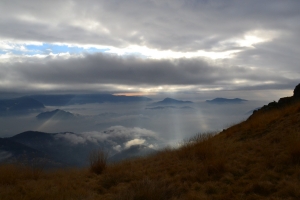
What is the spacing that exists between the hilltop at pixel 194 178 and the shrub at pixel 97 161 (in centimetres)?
21

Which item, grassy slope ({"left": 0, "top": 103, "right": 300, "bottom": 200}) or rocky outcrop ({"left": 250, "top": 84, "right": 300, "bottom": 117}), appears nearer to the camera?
grassy slope ({"left": 0, "top": 103, "right": 300, "bottom": 200})

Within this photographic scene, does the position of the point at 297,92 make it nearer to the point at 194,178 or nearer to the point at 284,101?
the point at 284,101

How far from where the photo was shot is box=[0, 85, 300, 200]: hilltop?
207 inches

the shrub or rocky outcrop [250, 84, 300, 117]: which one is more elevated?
rocky outcrop [250, 84, 300, 117]

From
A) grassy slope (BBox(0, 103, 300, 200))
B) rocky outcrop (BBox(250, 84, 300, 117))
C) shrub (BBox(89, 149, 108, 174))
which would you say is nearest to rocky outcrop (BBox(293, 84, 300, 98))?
rocky outcrop (BBox(250, 84, 300, 117))

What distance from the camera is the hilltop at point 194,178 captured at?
5266 mm

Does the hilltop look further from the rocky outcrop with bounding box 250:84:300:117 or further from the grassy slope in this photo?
the rocky outcrop with bounding box 250:84:300:117

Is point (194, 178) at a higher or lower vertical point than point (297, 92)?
lower

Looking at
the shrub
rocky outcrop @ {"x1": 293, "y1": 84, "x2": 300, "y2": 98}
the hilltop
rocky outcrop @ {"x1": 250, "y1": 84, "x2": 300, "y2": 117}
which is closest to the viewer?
the hilltop

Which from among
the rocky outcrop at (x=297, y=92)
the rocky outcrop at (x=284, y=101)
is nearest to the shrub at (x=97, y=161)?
the rocky outcrop at (x=284, y=101)

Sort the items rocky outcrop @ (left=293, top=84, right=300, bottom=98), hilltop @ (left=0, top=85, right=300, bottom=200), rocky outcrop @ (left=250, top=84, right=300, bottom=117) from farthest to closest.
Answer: rocky outcrop @ (left=293, top=84, right=300, bottom=98) < rocky outcrop @ (left=250, top=84, right=300, bottom=117) < hilltop @ (left=0, top=85, right=300, bottom=200)

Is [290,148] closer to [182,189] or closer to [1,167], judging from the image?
[182,189]

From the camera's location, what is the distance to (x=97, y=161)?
29.0 feet

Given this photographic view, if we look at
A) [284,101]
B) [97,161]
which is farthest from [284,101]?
[97,161]
